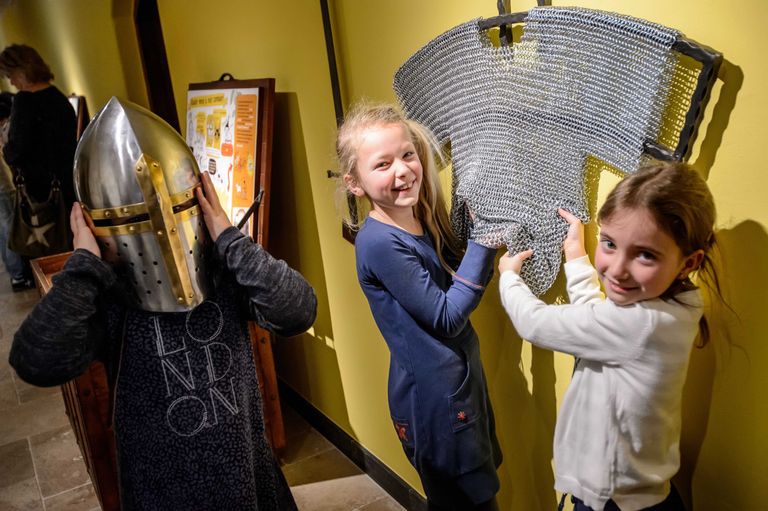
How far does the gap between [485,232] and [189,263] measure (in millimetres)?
652

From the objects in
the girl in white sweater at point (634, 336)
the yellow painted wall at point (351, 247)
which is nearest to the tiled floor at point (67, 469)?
the yellow painted wall at point (351, 247)

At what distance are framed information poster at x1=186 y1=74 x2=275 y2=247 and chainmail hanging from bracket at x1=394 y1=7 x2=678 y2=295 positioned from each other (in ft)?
3.01

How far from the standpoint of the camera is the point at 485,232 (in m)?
1.46

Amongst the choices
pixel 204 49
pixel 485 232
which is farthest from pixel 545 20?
pixel 204 49

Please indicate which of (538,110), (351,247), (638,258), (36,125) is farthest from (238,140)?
(36,125)

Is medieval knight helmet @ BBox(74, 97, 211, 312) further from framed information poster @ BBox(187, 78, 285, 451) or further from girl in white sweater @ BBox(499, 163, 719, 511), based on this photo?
framed information poster @ BBox(187, 78, 285, 451)

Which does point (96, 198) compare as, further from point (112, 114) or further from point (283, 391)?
point (283, 391)

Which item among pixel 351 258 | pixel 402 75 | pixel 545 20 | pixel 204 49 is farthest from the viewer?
pixel 204 49

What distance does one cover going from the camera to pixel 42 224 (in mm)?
4031

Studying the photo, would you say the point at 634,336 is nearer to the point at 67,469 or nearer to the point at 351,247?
the point at 351,247

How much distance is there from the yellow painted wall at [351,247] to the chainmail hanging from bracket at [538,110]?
0.25ft

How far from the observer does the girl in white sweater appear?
1023 mm

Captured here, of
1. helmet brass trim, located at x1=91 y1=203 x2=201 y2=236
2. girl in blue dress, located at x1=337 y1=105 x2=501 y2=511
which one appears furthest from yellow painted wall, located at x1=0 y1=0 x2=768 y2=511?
helmet brass trim, located at x1=91 y1=203 x2=201 y2=236

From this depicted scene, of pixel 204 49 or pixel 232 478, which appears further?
pixel 204 49
